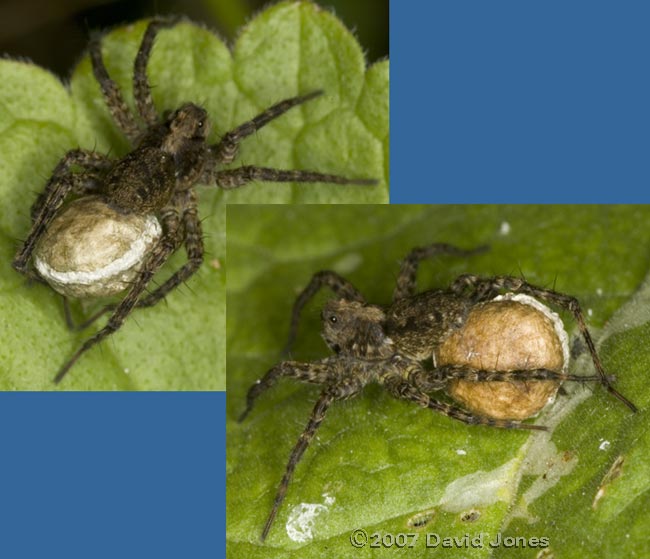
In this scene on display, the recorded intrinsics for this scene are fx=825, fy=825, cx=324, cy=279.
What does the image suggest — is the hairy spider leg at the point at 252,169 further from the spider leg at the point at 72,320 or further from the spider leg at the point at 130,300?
the spider leg at the point at 72,320

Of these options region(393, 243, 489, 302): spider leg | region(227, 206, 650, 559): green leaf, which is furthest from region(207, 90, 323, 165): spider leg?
region(393, 243, 489, 302): spider leg

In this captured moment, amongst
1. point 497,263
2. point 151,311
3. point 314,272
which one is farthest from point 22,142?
point 497,263

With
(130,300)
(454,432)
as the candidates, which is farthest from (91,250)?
(454,432)

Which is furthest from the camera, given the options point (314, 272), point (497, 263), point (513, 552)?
point (314, 272)

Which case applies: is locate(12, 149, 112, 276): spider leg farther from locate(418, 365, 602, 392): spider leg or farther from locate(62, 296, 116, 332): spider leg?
locate(418, 365, 602, 392): spider leg

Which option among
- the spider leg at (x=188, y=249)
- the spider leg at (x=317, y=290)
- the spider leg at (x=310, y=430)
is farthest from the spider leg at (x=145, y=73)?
the spider leg at (x=310, y=430)

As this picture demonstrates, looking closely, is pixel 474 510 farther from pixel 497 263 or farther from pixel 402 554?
pixel 497 263
